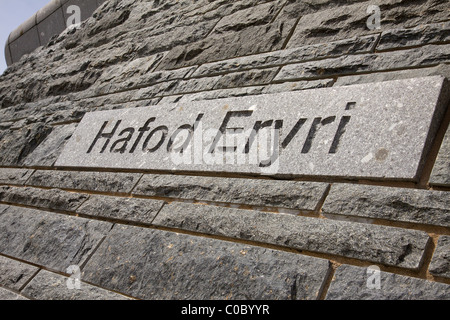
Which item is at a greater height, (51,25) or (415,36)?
(51,25)

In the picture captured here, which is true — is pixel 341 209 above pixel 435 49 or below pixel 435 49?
below

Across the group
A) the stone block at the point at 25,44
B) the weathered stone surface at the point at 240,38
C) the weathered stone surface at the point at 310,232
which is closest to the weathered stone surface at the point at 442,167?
the weathered stone surface at the point at 310,232

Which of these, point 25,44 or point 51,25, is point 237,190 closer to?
point 51,25

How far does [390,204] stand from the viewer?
1441 millimetres

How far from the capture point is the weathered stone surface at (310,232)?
4.35 feet

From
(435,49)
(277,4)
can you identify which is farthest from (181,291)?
(277,4)

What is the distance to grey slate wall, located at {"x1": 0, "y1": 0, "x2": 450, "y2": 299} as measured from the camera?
4.57ft

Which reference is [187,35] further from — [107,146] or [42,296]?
[42,296]

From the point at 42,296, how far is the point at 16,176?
1.49 m

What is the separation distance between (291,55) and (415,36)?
0.64 metres

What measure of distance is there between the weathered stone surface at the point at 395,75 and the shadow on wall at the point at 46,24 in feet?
12.3

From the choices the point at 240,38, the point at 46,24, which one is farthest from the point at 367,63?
the point at 46,24

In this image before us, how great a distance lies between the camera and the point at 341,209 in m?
1.52

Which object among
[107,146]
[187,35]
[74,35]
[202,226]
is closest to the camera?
[202,226]
